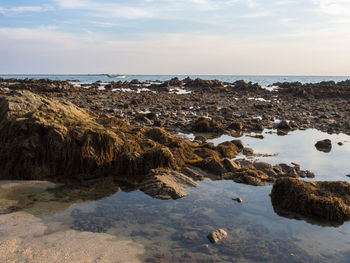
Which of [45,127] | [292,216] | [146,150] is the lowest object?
[292,216]

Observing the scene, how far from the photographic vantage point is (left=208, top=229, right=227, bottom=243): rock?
3.73 meters

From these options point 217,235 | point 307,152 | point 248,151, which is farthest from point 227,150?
point 217,235

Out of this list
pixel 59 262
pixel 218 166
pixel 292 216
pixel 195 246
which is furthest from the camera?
pixel 218 166

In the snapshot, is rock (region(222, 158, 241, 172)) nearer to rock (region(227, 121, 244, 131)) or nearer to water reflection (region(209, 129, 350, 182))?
water reflection (region(209, 129, 350, 182))

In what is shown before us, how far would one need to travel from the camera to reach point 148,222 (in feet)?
13.8

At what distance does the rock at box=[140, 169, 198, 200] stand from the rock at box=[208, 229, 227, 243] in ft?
4.48

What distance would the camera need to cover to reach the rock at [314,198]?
14.9ft

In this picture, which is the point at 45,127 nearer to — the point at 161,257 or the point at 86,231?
the point at 86,231

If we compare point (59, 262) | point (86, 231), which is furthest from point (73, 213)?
point (59, 262)

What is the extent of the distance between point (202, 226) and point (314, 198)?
2055 millimetres

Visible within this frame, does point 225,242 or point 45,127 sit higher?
point 45,127

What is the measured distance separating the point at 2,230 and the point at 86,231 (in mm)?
1101

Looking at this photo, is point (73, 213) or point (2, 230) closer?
point (2, 230)

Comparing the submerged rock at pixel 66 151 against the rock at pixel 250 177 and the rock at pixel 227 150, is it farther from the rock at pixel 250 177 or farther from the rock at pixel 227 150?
the rock at pixel 227 150
